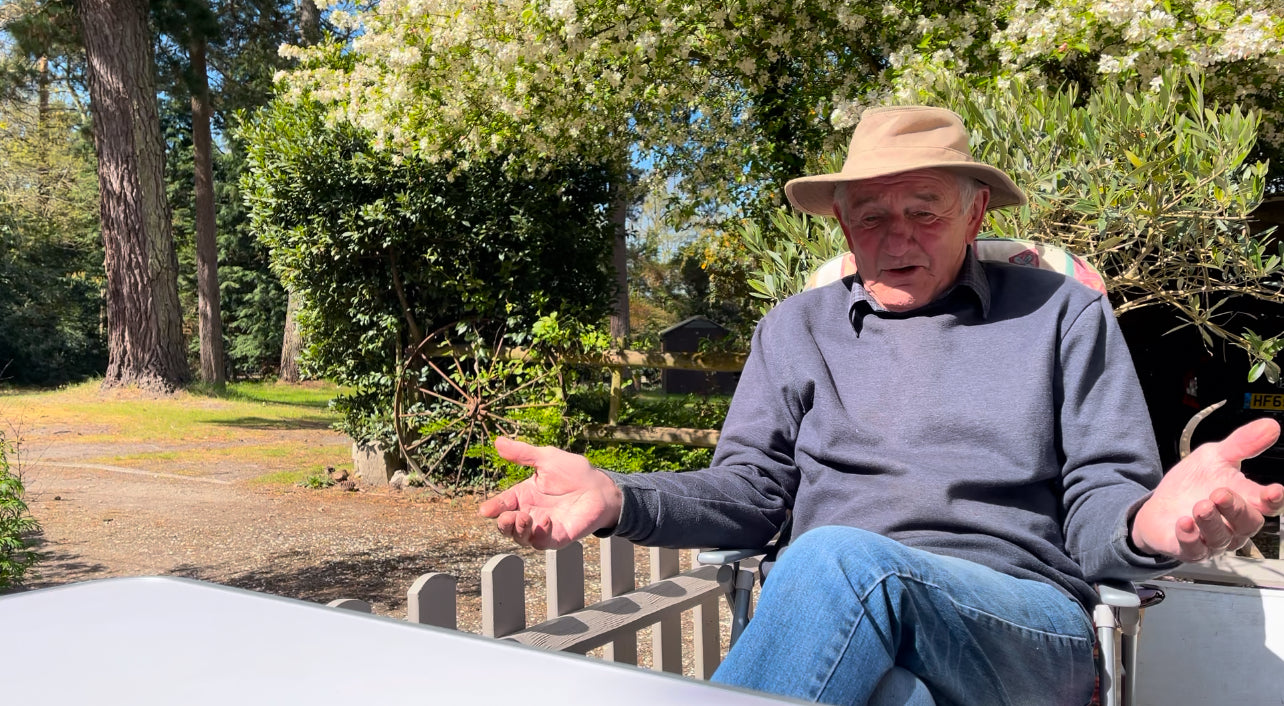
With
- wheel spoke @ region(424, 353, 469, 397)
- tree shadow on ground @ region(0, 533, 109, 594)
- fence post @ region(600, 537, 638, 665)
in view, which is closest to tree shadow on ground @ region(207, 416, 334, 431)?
wheel spoke @ region(424, 353, 469, 397)

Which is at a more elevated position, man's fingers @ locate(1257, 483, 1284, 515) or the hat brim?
the hat brim

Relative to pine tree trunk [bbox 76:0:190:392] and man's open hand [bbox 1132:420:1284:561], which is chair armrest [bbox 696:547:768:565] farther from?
pine tree trunk [bbox 76:0:190:392]

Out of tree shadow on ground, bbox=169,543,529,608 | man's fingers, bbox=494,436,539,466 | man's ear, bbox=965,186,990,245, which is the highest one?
man's ear, bbox=965,186,990,245

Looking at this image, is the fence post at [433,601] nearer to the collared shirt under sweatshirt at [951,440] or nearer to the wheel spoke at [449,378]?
the collared shirt under sweatshirt at [951,440]

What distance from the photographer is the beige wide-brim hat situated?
2.12m

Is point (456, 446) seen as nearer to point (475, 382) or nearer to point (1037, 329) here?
point (475, 382)

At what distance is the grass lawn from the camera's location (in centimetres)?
1006

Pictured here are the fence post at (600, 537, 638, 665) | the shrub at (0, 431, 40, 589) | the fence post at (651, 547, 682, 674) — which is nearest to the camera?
the fence post at (600, 537, 638, 665)

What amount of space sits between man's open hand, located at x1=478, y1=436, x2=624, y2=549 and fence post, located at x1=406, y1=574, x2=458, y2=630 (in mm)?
320

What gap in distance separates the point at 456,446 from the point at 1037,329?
19.1ft

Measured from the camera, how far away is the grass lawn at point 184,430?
1006cm

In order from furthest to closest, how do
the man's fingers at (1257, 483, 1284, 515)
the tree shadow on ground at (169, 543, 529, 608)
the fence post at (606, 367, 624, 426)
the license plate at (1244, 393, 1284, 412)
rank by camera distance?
the fence post at (606, 367, 624, 426) → the license plate at (1244, 393, 1284, 412) → the tree shadow on ground at (169, 543, 529, 608) → the man's fingers at (1257, 483, 1284, 515)

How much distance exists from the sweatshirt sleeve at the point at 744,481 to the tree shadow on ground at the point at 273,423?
40.0 feet

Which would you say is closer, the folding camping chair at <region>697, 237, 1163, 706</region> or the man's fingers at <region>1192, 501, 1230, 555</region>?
A: the man's fingers at <region>1192, 501, 1230, 555</region>
